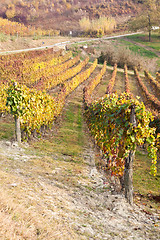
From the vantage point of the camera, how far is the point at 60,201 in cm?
566

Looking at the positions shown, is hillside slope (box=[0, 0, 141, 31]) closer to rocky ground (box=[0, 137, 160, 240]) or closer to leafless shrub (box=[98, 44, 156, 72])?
leafless shrub (box=[98, 44, 156, 72])

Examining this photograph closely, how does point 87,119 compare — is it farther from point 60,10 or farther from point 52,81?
point 60,10

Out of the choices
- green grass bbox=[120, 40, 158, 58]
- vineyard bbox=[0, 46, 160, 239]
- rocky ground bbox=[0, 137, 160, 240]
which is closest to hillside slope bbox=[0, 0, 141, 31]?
green grass bbox=[120, 40, 158, 58]

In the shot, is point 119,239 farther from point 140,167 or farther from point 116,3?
point 116,3

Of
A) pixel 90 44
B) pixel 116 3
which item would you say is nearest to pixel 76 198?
pixel 90 44

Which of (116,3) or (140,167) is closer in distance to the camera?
(140,167)

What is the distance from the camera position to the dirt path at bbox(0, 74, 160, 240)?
13.7 ft

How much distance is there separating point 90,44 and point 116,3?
80923mm

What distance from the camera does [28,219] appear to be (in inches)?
164

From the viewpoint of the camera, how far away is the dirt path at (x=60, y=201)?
4.18 m

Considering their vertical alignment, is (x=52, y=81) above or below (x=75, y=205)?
above

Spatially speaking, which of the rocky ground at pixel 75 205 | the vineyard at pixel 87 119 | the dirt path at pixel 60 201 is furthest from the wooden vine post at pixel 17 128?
the rocky ground at pixel 75 205

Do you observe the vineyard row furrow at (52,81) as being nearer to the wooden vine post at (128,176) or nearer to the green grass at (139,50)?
the wooden vine post at (128,176)

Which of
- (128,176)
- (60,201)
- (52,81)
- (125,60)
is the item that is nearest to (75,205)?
(60,201)
